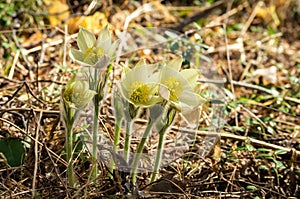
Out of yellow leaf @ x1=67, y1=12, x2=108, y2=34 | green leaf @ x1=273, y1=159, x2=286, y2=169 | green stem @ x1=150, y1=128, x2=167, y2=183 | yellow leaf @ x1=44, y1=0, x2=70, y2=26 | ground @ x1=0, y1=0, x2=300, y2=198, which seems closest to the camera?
green stem @ x1=150, y1=128, x2=167, y2=183

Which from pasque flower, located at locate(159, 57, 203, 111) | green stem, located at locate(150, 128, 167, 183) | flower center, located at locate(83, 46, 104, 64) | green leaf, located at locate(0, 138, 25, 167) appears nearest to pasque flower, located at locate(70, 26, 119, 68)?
flower center, located at locate(83, 46, 104, 64)

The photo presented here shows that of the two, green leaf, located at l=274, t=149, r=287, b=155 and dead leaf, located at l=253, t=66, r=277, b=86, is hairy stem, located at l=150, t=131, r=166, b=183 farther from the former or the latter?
dead leaf, located at l=253, t=66, r=277, b=86

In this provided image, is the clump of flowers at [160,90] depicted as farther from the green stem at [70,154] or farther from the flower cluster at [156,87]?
the green stem at [70,154]

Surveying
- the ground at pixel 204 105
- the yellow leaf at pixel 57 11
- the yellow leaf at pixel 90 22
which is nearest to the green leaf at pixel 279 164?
the ground at pixel 204 105

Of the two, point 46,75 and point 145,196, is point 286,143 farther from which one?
point 46,75

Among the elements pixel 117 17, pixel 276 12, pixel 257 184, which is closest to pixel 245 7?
pixel 276 12

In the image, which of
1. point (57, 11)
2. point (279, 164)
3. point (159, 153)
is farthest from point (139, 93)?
point (57, 11)
